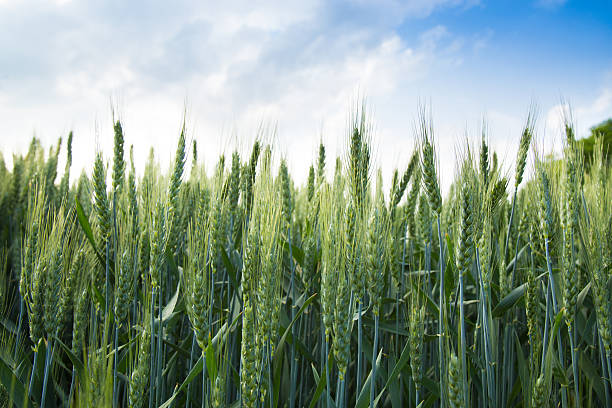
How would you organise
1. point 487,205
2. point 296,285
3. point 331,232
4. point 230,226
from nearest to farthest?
point 331,232 < point 487,205 < point 230,226 < point 296,285

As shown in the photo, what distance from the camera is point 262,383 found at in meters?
1.38

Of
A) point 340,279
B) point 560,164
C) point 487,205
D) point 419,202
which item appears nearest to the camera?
point 340,279

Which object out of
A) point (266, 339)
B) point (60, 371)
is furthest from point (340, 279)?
point (60, 371)

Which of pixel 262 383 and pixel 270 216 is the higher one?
pixel 270 216

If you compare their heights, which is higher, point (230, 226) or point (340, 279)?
point (230, 226)

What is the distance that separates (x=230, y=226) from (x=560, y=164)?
6.27 feet

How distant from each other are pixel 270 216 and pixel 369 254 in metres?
0.42

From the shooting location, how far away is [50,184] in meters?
4.22

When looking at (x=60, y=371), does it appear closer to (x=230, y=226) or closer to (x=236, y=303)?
(x=236, y=303)

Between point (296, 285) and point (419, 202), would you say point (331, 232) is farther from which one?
point (419, 202)

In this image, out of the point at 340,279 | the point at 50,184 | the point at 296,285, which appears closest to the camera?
the point at 340,279

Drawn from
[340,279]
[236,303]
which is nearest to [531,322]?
[340,279]

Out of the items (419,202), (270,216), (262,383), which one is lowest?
(262,383)

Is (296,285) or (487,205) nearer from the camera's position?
(487,205)
